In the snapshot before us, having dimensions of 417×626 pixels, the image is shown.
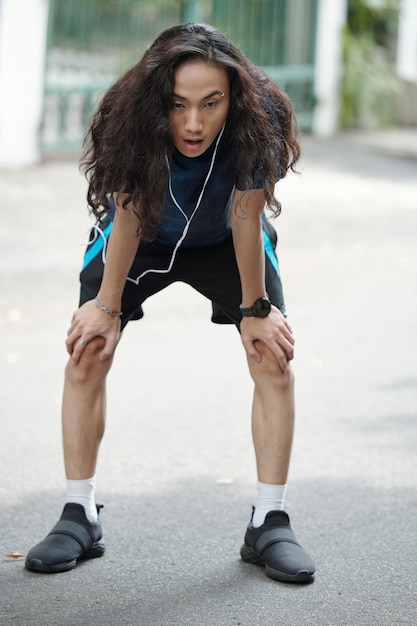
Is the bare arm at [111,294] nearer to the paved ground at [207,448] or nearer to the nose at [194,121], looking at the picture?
the nose at [194,121]

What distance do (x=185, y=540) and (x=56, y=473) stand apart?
0.90 metres

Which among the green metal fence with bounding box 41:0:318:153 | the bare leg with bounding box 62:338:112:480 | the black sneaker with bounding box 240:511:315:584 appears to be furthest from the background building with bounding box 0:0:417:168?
the black sneaker with bounding box 240:511:315:584

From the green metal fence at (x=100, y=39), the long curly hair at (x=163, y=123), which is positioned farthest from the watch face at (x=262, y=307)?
the green metal fence at (x=100, y=39)

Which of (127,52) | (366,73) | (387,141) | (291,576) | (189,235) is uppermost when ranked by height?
(189,235)

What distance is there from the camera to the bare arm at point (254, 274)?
365 cm

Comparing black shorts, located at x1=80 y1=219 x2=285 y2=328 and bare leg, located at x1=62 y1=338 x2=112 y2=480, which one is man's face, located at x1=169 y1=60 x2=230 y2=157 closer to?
black shorts, located at x1=80 y1=219 x2=285 y2=328

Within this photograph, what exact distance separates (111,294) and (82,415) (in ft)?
1.44

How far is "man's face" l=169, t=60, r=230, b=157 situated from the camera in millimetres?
3424

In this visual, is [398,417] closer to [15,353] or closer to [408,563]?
[408,563]

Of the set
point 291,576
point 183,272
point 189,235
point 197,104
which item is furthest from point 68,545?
point 197,104

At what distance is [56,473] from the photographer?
4824 mm

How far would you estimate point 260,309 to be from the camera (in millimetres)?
3812

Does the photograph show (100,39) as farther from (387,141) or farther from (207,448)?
(207,448)

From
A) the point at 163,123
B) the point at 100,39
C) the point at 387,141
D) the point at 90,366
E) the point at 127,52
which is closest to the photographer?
the point at 163,123
